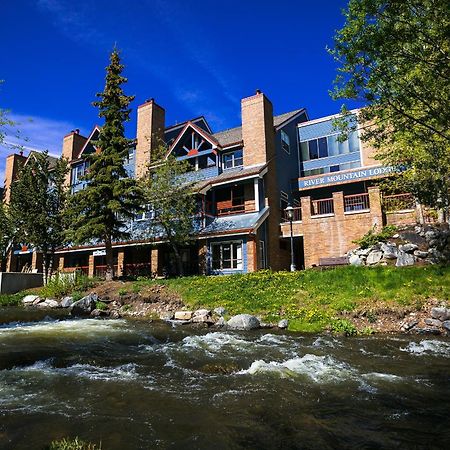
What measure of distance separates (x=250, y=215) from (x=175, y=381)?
19.2m

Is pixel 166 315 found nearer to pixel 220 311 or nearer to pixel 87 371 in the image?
pixel 220 311

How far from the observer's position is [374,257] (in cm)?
1795

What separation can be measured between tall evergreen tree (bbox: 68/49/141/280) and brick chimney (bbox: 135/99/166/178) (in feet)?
24.7

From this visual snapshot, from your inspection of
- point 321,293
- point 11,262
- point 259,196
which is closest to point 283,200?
point 259,196

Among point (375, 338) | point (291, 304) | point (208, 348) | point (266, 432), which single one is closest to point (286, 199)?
point (291, 304)

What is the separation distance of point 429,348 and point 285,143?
24.6 meters

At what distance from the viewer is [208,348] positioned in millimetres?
10289

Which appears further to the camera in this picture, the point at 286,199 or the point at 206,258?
the point at 286,199

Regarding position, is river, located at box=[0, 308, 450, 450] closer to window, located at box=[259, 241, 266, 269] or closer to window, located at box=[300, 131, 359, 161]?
window, located at box=[259, 241, 266, 269]

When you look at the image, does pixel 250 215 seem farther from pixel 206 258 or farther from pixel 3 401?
pixel 3 401

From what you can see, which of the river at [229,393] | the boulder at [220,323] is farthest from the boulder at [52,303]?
the boulder at [220,323]

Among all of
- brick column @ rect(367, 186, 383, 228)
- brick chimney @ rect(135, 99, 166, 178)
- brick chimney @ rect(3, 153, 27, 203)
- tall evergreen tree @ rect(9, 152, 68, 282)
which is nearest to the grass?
brick column @ rect(367, 186, 383, 228)

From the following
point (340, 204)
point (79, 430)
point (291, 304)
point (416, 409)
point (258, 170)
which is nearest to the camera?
point (79, 430)

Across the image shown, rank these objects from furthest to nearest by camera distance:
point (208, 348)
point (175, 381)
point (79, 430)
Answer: point (208, 348), point (175, 381), point (79, 430)
